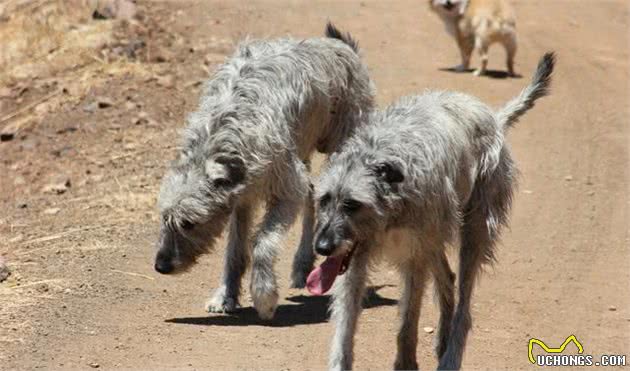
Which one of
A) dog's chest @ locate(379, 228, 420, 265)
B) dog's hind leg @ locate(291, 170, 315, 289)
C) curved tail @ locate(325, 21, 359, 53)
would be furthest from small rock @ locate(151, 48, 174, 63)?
dog's chest @ locate(379, 228, 420, 265)

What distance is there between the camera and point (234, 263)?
9.95 m

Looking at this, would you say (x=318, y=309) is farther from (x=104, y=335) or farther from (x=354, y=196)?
(x=354, y=196)

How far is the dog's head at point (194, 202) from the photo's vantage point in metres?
9.16

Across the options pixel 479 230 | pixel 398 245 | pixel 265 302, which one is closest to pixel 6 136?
pixel 265 302

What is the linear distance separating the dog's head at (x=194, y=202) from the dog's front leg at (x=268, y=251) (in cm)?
34

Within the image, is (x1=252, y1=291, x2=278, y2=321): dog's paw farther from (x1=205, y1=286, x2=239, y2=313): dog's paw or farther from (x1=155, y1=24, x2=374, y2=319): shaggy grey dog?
(x1=205, y1=286, x2=239, y2=313): dog's paw

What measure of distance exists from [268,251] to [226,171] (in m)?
0.69

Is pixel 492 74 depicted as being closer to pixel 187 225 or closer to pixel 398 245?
pixel 187 225

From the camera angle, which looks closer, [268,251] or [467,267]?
[467,267]

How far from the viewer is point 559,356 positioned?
8945 mm

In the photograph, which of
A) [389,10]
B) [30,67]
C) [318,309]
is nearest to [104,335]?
[318,309]

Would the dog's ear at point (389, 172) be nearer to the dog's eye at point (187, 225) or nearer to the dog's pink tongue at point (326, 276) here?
the dog's pink tongue at point (326, 276)

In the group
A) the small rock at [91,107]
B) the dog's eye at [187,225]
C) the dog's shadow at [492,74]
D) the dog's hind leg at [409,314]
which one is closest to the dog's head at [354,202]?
the dog's hind leg at [409,314]

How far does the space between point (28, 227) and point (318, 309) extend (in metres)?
3.36
